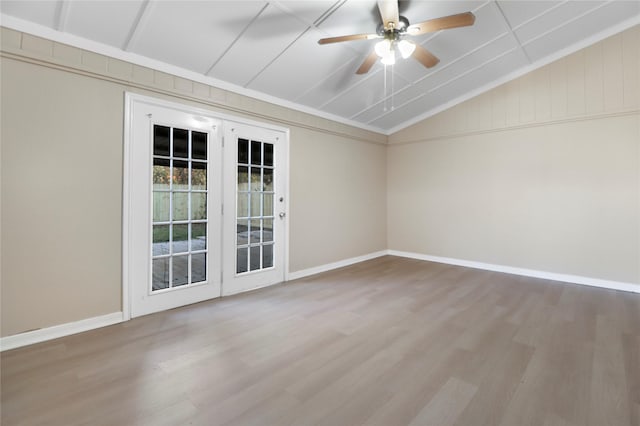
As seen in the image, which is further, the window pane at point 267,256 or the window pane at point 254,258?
the window pane at point 267,256

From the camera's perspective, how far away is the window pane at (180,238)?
3209 millimetres

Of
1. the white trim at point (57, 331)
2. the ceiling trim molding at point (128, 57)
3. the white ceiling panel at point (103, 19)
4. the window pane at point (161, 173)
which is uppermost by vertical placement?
the white ceiling panel at point (103, 19)

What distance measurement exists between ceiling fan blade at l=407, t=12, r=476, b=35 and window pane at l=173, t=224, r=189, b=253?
2932 mm

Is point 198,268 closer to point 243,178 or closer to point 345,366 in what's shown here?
point 243,178

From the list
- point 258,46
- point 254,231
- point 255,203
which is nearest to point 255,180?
point 255,203

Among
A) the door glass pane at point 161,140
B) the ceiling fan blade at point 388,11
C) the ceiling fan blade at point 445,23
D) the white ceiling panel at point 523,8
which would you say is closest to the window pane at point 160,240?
the door glass pane at point 161,140

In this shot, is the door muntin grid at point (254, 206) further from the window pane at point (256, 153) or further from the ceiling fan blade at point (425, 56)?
the ceiling fan blade at point (425, 56)

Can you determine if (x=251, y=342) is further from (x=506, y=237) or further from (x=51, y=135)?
(x=506, y=237)

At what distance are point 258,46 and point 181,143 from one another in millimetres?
1311

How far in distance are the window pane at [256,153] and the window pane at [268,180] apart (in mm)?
175

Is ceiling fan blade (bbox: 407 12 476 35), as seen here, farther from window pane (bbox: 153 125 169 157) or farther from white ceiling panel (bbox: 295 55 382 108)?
window pane (bbox: 153 125 169 157)

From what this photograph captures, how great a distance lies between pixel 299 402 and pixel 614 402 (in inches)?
72.7

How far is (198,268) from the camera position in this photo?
3.41 metres

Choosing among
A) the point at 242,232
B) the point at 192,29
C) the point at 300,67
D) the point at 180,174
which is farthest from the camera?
the point at 242,232
